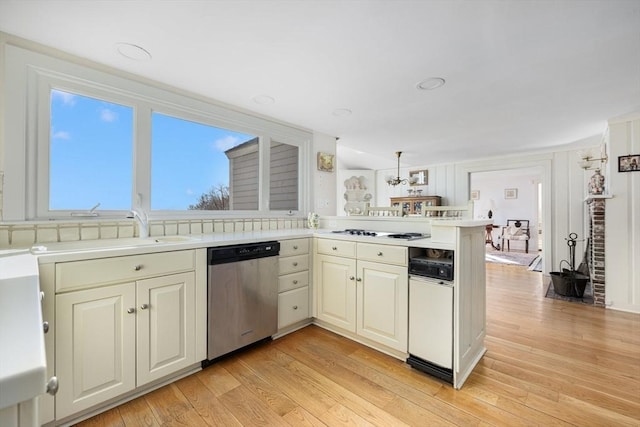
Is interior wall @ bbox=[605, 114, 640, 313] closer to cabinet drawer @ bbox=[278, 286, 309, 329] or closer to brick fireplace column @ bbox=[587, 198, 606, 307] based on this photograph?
brick fireplace column @ bbox=[587, 198, 606, 307]

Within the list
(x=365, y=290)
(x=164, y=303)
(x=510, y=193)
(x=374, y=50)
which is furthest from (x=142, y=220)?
(x=510, y=193)

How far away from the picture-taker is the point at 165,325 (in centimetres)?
176

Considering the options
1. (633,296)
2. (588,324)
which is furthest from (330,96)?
(633,296)

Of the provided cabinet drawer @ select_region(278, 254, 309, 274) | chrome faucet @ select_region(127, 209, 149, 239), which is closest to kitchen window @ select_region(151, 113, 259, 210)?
chrome faucet @ select_region(127, 209, 149, 239)

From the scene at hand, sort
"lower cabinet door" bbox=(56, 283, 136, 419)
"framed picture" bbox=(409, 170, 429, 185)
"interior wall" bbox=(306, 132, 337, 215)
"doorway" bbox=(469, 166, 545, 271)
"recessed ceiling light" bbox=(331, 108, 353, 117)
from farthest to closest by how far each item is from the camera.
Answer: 1. "doorway" bbox=(469, 166, 545, 271)
2. "framed picture" bbox=(409, 170, 429, 185)
3. "interior wall" bbox=(306, 132, 337, 215)
4. "recessed ceiling light" bbox=(331, 108, 353, 117)
5. "lower cabinet door" bbox=(56, 283, 136, 419)

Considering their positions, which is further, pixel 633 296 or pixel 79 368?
pixel 633 296

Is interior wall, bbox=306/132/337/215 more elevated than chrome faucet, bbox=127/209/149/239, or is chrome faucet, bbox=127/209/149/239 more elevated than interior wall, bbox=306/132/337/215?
interior wall, bbox=306/132/337/215

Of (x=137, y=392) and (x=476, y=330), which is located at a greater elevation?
(x=476, y=330)

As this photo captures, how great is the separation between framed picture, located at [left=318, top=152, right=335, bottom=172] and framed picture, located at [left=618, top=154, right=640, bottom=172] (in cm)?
340

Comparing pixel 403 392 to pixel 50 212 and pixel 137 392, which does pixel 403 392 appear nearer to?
pixel 137 392

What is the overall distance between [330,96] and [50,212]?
2.35m

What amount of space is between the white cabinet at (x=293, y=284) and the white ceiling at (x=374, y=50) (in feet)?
4.75

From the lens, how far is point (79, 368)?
4.78ft

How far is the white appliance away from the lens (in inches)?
71.6
